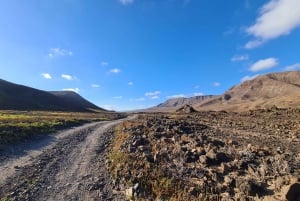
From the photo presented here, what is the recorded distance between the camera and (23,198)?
45.6 feet

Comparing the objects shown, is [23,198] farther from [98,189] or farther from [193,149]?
[193,149]

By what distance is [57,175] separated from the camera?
17.8m

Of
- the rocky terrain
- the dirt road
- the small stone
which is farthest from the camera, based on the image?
the small stone

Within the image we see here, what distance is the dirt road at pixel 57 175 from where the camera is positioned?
14461 millimetres

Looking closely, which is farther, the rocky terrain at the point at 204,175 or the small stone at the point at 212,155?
the small stone at the point at 212,155

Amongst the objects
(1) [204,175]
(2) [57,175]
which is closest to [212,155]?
(1) [204,175]

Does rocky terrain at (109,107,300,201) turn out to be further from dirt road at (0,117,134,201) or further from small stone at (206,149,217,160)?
dirt road at (0,117,134,201)

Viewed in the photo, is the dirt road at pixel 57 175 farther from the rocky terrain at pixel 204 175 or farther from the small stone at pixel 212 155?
the small stone at pixel 212 155

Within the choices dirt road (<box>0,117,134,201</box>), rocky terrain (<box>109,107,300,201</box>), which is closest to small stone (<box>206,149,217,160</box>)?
rocky terrain (<box>109,107,300,201</box>)

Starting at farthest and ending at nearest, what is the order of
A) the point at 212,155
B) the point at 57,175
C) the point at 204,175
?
the point at 57,175
the point at 212,155
the point at 204,175

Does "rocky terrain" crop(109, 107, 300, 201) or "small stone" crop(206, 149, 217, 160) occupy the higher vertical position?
"small stone" crop(206, 149, 217, 160)

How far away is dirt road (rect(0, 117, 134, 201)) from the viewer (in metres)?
14.5

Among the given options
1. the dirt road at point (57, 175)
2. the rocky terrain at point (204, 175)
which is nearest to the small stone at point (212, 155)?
the rocky terrain at point (204, 175)

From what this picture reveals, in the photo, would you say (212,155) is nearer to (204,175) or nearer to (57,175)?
(204,175)
